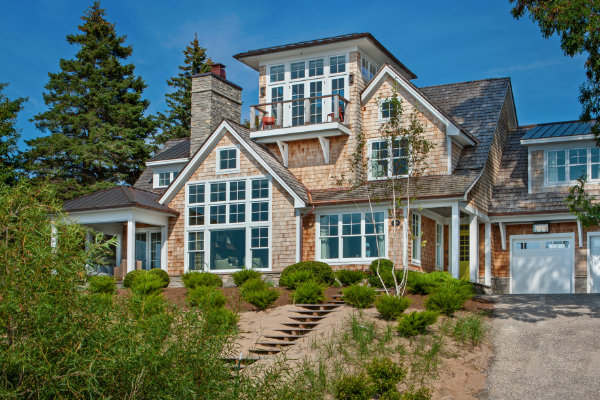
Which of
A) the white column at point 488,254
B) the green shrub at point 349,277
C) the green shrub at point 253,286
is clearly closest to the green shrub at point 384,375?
the green shrub at point 253,286

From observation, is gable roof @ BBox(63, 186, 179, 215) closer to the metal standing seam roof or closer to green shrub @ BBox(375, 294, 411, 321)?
green shrub @ BBox(375, 294, 411, 321)

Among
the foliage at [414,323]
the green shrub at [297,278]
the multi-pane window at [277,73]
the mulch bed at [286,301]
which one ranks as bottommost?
the foliage at [414,323]

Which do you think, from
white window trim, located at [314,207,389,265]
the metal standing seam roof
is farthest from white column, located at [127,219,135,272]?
the metal standing seam roof

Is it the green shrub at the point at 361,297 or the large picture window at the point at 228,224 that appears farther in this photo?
the large picture window at the point at 228,224

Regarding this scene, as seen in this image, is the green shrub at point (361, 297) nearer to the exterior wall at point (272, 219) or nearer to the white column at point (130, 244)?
the exterior wall at point (272, 219)

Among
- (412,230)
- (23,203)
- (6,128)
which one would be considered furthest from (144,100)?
(23,203)

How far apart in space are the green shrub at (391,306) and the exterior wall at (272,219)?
6737 millimetres

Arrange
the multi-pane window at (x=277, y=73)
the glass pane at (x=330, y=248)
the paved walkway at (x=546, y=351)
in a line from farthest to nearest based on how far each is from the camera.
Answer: the multi-pane window at (x=277, y=73) → the glass pane at (x=330, y=248) → the paved walkway at (x=546, y=351)

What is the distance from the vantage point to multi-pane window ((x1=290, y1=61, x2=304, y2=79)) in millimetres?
24828

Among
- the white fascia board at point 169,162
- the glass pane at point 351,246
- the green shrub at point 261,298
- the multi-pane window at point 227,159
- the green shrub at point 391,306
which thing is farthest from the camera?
the white fascia board at point 169,162

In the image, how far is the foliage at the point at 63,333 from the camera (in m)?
7.40

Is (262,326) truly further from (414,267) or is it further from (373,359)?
(414,267)

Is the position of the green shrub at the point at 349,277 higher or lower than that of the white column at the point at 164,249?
lower

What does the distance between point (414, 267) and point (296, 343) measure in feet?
25.6
